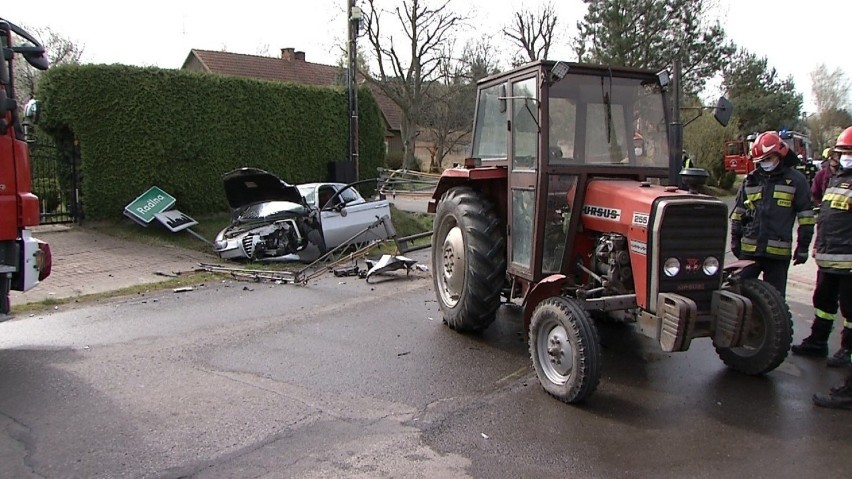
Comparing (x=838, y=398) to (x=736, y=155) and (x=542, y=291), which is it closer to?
(x=542, y=291)

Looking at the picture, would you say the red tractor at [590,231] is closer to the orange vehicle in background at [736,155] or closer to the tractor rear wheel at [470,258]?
the tractor rear wheel at [470,258]

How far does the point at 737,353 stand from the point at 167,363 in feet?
16.0

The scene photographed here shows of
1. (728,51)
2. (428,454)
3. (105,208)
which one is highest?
(728,51)

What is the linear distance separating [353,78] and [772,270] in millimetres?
12857

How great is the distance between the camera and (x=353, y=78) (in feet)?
55.4

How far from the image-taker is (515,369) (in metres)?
5.48

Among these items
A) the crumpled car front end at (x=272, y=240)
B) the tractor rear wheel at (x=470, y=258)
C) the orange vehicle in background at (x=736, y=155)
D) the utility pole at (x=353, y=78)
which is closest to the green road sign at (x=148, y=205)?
the crumpled car front end at (x=272, y=240)

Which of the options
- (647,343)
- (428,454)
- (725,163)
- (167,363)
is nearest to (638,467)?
(428,454)

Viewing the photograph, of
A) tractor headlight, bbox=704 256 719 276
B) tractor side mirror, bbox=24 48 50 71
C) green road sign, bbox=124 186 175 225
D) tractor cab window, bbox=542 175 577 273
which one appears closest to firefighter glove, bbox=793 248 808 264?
tractor headlight, bbox=704 256 719 276

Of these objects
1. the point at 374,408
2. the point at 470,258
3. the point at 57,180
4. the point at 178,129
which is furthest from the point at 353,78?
the point at 374,408

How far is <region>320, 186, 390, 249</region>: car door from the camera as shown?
11.5m

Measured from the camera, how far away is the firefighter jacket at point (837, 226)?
4.96m

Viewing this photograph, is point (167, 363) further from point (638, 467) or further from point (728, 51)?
point (728, 51)

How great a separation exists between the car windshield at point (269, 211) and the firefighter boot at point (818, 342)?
26.8ft
